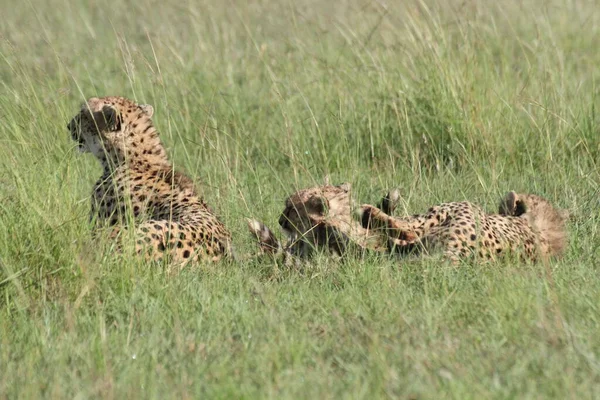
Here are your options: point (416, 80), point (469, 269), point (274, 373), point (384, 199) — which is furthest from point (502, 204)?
point (274, 373)

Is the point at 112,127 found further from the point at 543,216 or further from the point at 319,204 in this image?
the point at 543,216

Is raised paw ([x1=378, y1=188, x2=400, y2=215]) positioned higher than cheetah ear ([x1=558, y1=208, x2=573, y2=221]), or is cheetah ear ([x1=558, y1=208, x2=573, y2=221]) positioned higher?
raised paw ([x1=378, y1=188, x2=400, y2=215])

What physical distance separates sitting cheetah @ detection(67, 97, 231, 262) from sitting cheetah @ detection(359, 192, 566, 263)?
81 centimetres

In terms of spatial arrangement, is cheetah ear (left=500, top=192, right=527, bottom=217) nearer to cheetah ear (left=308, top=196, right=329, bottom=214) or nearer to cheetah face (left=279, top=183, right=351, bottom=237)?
cheetah face (left=279, top=183, right=351, bottom=237)

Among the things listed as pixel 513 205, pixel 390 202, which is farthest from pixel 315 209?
pixel 513 205

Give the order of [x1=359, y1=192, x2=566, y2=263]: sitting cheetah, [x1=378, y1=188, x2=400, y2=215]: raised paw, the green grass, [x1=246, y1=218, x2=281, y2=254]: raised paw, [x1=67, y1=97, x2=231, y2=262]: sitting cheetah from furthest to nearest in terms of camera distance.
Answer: [x1=67, y1=97, x2=231, y2=262]: sitting cheetah
[x1=378, y1=188, x2=400, y2=215]: raised paw
[x1=246, y1=218, x2=281, y2=254]: raised paw
[x1=359, y1=192, x2=566, y2=263]: sitting cheetah
the green grass

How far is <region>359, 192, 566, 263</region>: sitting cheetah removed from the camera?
5098 millimetres

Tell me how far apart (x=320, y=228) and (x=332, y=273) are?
1.17ft

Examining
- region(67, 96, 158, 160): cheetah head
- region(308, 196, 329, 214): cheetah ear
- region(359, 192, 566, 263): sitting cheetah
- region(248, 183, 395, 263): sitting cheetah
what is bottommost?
region(359, 192, 566, 263): sitting cheetah

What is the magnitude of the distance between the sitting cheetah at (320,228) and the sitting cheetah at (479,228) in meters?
0.08

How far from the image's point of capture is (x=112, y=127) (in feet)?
20.2

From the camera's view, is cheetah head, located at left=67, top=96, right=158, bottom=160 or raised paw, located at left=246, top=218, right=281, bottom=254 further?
cheetah head, located at left=67, top=96, right=158, bottom=160

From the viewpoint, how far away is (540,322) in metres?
3.90

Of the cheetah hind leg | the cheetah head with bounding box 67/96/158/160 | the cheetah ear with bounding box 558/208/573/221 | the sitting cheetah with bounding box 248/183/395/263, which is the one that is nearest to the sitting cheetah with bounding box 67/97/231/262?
the cheetah head with bounding box 67/96/158/160
